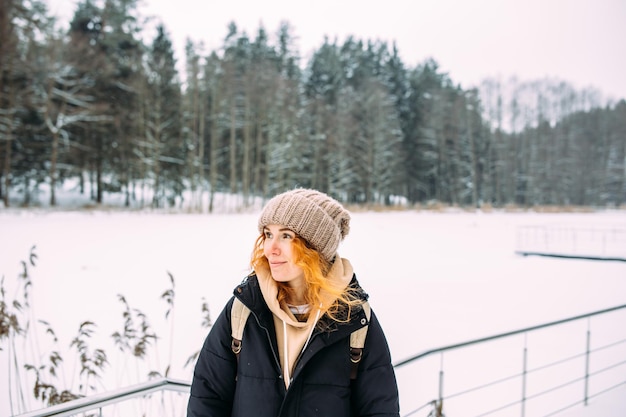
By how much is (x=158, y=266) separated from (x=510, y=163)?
1712 inches

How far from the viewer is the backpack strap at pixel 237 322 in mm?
1348

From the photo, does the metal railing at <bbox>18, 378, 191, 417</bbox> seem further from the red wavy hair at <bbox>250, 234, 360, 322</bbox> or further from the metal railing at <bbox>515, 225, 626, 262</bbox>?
the metal railing at <bbox>515, 225, 626, 262</bbox>

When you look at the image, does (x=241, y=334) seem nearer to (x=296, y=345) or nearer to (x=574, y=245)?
(x=296, y=345)

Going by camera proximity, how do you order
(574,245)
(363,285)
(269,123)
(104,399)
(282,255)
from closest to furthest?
(282,255)
(104,399)
(363,285)
(574,245)
(269,123)

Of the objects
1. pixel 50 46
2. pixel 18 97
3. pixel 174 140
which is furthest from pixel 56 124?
pixel 174 140

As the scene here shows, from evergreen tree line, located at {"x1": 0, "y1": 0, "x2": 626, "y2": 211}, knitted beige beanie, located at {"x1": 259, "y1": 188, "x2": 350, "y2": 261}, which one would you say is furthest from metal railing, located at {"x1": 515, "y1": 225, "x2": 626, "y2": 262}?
evergreen tree line, located at {"x1": 0, "y1": 0, "x2": 626, "y2": 211}

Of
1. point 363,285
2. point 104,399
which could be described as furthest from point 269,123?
point 104,399

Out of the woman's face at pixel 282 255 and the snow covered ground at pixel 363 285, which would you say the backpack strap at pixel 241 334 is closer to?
the woman's face at pixel 282 255

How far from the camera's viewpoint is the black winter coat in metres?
1.29

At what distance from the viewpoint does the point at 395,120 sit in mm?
39438

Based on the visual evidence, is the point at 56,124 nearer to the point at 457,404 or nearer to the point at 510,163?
the point at 457,404

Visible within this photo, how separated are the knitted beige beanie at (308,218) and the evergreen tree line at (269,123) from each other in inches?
821

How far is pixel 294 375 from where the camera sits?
127 centimetres

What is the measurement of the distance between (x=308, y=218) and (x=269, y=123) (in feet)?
96.2
